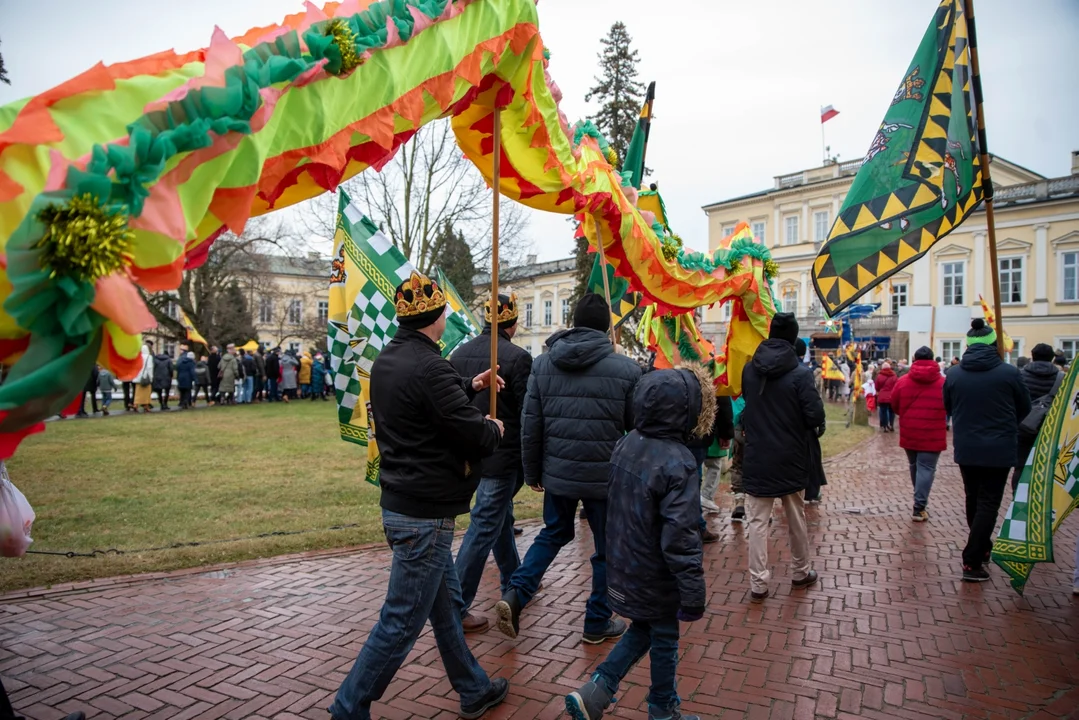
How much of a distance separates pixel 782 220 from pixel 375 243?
1691 inches

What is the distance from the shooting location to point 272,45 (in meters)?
2.45

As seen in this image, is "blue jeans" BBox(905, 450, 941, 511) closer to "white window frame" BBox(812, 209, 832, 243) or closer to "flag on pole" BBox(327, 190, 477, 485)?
"flag on pole" BBox(327, 190, 477, 485)

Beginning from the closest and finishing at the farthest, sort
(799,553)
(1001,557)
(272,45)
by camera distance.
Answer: (272,45) → (1001,557) → (799,553)

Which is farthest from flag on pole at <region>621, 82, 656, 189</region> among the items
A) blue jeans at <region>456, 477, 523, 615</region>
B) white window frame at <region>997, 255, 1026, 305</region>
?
white window frame at <region>997, 255, 1026, 305</region>

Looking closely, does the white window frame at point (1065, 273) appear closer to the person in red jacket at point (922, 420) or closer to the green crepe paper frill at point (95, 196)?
the person in red jacket at point (922, 420)

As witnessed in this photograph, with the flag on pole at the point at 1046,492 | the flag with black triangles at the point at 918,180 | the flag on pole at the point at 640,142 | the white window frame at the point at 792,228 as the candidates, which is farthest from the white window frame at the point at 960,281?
the flag on pole at the point at 1046,492

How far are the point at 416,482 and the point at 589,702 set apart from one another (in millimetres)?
1250

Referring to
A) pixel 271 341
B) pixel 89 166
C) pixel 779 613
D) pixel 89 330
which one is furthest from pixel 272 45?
pixel 271 341

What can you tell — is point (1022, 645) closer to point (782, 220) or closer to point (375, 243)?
point (375, 243)

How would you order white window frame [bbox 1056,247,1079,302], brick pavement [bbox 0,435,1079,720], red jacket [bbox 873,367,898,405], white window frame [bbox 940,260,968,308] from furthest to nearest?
1. white window frame [bbox 940,260,968,308]
2. white window frame [bbox 1056,247,1079,302]
3. red jacket [bbox 873,367,898,405]
4. brick pavement [bbox 0,435,1079,720]

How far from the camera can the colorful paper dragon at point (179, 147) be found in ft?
5.98

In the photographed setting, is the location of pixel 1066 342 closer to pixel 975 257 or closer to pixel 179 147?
pixel 975 257

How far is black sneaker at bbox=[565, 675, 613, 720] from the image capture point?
311cm

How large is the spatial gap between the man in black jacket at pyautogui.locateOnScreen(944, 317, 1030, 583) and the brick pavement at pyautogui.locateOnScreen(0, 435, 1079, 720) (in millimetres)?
354
